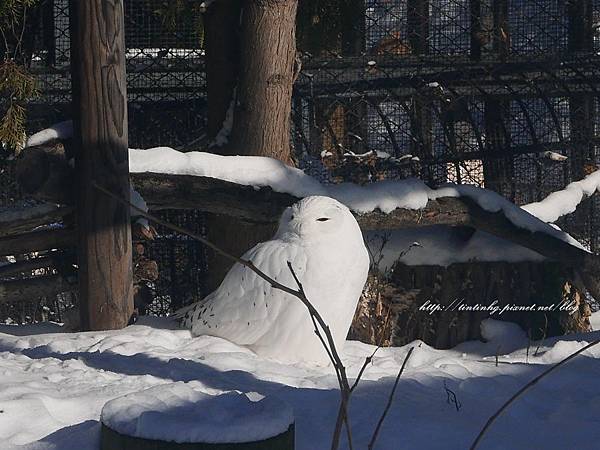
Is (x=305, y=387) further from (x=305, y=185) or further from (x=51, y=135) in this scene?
(x=51, y=135)

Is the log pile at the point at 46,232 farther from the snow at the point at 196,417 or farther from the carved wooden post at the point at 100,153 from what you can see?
the snow at the point at 196,417

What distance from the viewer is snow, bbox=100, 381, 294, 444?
8.08ft

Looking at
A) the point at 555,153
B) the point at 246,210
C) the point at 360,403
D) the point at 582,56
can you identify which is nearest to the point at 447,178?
the point at 555,153

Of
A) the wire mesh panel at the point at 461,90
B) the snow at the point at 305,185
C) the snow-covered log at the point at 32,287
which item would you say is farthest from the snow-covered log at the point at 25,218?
the wire mesh panel at the point at 461,90

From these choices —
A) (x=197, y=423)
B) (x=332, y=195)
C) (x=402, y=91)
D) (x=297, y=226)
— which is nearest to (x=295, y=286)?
(x=297, y=226)

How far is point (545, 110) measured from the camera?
6.70m

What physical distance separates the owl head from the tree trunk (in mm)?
1071

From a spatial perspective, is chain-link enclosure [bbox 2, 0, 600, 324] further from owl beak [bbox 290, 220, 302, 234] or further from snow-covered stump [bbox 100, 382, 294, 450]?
snow-covered stump [bbox 100, 382, 294, 450]

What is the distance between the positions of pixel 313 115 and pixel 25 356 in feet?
9.48

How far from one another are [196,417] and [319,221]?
221 cm

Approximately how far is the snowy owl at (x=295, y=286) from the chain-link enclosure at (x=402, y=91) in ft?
5.19

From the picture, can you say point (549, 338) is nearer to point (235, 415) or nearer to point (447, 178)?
point (447, 178)

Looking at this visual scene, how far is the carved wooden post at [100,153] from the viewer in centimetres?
486

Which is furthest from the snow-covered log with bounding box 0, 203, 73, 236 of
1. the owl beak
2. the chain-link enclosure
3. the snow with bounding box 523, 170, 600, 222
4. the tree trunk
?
the snow with bounding box 523, 170, 600, 222
